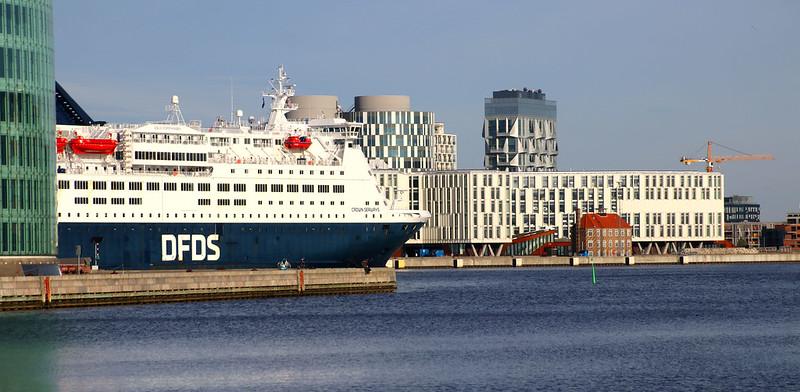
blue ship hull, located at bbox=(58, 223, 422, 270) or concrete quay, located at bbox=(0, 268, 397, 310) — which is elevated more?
blue ship hull, located at bbox=(58, 223, 422, 270)

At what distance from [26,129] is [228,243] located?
130 feet

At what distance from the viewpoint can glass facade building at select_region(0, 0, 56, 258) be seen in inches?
3000

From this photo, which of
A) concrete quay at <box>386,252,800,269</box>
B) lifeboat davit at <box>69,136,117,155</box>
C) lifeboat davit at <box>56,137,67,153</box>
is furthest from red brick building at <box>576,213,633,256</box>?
lifeboat davit at <box>56,137,67,153</box>

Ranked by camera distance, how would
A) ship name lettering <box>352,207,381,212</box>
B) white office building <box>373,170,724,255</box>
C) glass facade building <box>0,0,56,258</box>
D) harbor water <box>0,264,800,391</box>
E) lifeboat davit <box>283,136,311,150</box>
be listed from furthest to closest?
1. white office building <box>373,170,724,255</box>
2. lifeboat davit <box>283,136,311,150</box>
3. ship name lettering <box>352,207,381,212</box>
4. glass facade building <box>0,0,56,258</box>
5. harbor water <box>0,264,800,391</box>

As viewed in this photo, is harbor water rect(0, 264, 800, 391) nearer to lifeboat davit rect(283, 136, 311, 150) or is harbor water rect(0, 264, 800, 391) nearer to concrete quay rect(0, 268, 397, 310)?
concrete quay rect(0, 268, 397, 310)

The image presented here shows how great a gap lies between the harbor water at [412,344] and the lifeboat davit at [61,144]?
32756mm

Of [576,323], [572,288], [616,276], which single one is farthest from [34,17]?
[616,276]

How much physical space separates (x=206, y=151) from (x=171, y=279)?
37.3m

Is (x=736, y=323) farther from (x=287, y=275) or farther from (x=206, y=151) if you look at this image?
(x=206, y=151)

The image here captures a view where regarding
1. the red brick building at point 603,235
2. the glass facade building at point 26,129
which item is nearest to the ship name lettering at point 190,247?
the glass facade building at point 26,129

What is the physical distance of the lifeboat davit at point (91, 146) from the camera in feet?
373

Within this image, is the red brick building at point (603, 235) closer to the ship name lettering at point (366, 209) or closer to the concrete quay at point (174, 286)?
the ship name lettering at point (366, 209)

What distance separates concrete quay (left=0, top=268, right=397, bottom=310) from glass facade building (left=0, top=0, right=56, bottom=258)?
372cm

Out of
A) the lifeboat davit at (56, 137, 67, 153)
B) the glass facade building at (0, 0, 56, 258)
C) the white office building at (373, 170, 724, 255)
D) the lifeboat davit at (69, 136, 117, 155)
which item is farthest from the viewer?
the white office building at (373, 170, 724, 255)
